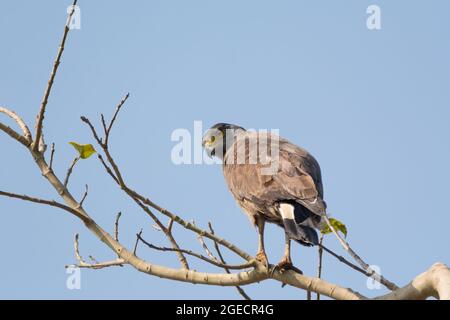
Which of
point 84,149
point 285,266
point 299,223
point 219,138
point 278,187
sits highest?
point 219,138

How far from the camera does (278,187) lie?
235 inches

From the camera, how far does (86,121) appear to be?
4.14 m

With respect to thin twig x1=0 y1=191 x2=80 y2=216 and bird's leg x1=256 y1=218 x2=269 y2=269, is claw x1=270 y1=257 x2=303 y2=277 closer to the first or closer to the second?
bird's leg x1=256 y1=218 x2=269 y2=269

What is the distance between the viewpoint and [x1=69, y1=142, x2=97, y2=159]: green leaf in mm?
4645

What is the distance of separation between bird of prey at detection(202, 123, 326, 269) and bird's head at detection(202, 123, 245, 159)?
395mm

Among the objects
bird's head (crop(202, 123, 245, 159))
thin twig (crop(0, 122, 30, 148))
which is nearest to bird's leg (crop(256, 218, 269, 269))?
bird's head (crop(202, 123, 245, 159))

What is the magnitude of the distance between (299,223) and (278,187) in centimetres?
58

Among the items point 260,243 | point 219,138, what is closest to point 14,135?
point 260,243

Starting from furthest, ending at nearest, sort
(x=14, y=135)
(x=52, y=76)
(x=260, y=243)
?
(x=260, y=243) < (x=14, y=135) < (x=52, y=76)

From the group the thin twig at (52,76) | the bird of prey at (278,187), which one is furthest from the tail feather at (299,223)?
the thin twig at (52,76)

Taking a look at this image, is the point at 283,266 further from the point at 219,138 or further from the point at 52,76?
the point at 219,138
